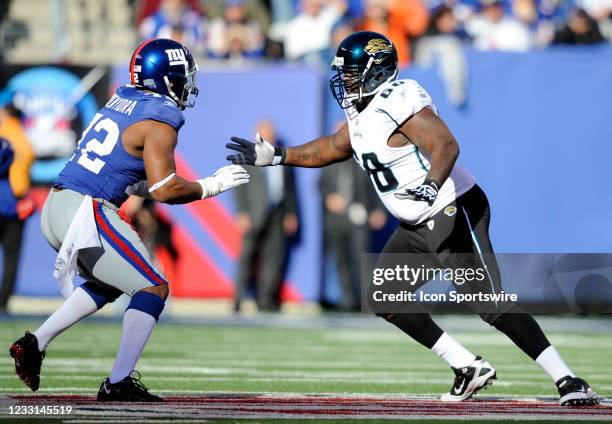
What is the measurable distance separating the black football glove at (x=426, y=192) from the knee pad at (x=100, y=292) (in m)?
1.46

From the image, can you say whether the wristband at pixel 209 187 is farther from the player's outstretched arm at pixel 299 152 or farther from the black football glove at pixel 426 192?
the black football glove at pixel 426 192

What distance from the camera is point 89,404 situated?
220 inches

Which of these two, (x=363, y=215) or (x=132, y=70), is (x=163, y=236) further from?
(x=132, y=70)

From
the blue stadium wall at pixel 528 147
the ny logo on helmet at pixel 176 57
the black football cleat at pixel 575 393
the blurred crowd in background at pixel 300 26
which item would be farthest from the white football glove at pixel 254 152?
the blurred crowd in background at pixel 300 26

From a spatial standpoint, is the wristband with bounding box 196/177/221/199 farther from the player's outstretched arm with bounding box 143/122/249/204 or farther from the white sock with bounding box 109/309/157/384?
the white sock with bounding box 109/309/157/384

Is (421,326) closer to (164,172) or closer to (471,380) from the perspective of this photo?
(471,380)

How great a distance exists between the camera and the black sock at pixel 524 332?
607 cm

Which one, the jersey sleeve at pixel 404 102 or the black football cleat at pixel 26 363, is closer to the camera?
the black football cleat at pixel 26 363

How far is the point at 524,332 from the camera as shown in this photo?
6.07 meters

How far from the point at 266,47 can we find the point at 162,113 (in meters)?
8.96

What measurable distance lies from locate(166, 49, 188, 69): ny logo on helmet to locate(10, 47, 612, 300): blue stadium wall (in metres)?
7.37

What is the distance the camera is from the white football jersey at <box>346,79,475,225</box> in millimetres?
6273

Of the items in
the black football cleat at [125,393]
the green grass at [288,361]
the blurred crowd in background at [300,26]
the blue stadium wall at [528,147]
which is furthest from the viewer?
the blurred crowd in background at [300,26]

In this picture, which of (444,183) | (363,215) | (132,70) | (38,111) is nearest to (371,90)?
(444,183)
